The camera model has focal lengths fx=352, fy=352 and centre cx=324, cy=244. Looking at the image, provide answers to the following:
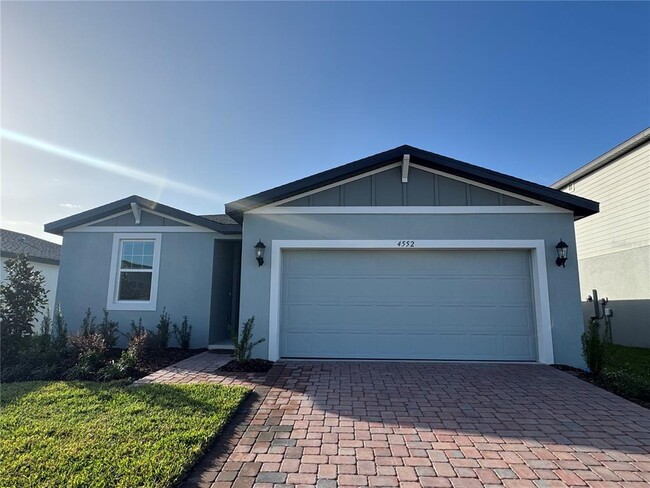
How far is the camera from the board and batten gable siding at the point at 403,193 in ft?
24.7

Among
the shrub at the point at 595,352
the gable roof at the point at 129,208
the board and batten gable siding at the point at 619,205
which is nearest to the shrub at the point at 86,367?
the gable roof at the point at 129,208

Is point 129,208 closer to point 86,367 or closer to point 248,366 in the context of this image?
point 86,367

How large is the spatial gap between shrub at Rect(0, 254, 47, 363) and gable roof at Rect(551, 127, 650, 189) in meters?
16.4

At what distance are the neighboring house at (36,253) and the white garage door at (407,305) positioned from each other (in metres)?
11.9

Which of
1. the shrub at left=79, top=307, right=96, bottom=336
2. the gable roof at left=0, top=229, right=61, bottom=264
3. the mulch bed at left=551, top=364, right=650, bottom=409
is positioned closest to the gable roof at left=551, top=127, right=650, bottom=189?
the mulch bed at left=551, top=364, right=650, bottom=409

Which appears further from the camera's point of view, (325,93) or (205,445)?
(325,93)

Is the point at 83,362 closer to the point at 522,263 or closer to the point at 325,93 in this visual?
the point at 325,93

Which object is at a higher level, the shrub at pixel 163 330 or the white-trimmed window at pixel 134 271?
the white-trimmed window at pixel 134 271

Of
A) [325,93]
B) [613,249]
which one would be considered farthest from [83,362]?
[613,249]

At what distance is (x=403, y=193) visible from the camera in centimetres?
761

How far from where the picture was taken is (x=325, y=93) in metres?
9.12

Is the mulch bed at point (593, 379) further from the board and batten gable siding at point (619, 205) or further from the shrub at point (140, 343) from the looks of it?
the shrub at point (140, 343)

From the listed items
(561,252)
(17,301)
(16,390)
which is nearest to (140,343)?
(16,390)

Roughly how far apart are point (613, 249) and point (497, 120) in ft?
20.3
